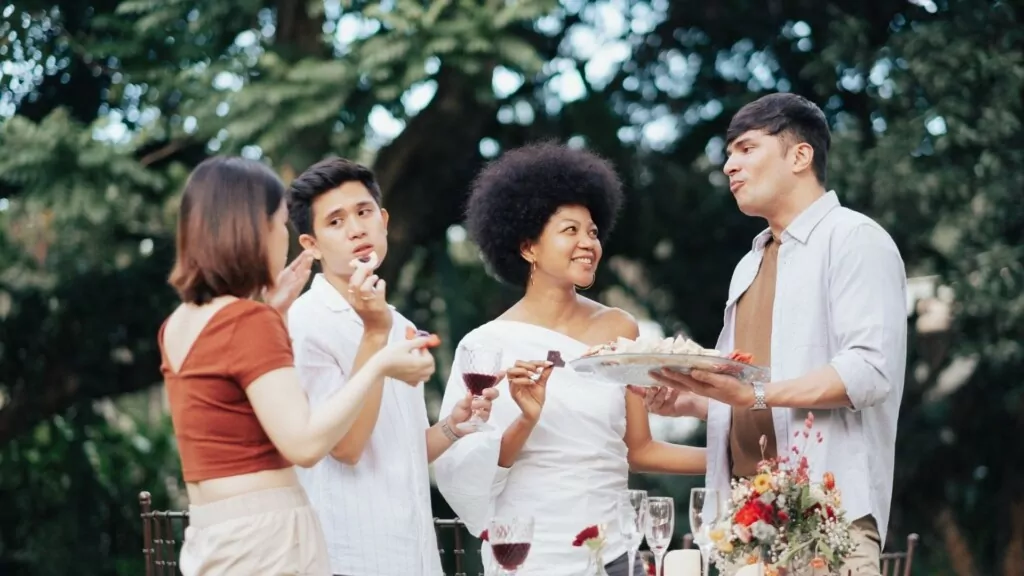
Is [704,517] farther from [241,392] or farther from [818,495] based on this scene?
[241,392]

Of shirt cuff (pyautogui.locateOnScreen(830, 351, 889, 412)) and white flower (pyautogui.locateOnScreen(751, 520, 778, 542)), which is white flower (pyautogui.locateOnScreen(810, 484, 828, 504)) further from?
shirt cuff (pyautogui.locateOnScreen(830, 351, 889, 412))

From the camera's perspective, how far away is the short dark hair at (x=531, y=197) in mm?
4434

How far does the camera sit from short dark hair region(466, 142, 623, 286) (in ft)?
14.5

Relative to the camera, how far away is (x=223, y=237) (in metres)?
2.78

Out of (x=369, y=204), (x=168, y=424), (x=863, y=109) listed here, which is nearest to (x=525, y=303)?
(x=369, y=204)

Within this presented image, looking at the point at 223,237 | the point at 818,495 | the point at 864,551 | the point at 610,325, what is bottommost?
the point at 864,551

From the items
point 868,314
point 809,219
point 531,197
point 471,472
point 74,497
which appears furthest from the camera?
point 74,497

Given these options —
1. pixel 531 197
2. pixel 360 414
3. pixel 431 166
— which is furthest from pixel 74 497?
pixel 360 414

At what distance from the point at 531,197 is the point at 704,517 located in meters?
1.35

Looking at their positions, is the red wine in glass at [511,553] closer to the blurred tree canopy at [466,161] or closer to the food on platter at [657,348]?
the food on platter at [657,348]

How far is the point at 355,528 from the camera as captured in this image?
3.39m

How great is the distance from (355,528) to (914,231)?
19.3 feet

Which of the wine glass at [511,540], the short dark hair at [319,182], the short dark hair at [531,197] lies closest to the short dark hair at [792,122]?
the short dark hair at [531,197]

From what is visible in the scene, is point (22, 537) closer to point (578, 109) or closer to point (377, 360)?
point (578, 109)
